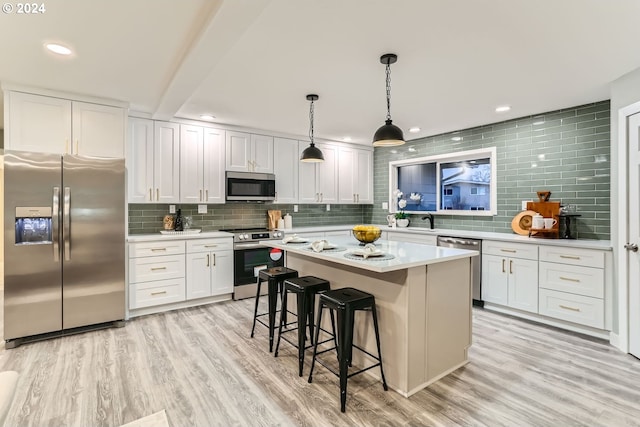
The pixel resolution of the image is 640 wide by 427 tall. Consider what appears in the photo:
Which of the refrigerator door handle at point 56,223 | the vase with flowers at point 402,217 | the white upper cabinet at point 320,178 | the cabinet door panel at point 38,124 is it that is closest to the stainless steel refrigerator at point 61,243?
the refrigerator door handle at point 56,223

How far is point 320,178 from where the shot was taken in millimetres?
5711

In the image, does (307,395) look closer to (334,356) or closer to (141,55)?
(334,356)

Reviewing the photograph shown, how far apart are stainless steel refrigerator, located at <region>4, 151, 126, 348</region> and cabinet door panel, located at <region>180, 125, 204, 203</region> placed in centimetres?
92

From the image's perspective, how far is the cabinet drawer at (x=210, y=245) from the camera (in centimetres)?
414

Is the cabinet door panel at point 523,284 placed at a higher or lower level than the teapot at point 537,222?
lower

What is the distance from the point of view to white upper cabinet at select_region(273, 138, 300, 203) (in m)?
5.17

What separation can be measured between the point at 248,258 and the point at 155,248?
3.89ft

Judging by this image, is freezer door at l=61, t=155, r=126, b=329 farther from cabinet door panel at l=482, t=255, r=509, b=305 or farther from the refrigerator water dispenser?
cabinet door panel at l=482, t=255, r=509, b=305

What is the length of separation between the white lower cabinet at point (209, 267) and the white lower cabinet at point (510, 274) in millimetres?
3336

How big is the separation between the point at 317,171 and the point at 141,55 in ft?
11.3

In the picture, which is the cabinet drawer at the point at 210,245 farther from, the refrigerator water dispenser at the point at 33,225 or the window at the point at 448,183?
the window at the point at 448,183

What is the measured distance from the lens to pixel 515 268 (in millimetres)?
3781

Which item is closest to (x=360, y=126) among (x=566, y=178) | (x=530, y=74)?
(x=530, y=74)

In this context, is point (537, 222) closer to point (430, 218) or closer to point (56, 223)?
point (430, 218)
